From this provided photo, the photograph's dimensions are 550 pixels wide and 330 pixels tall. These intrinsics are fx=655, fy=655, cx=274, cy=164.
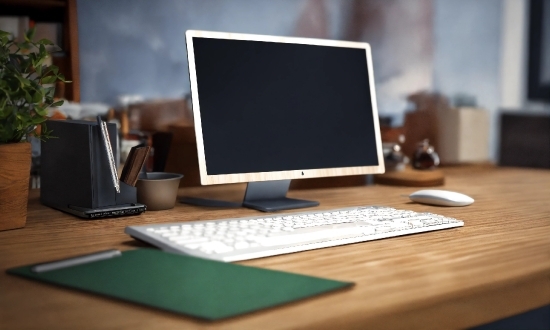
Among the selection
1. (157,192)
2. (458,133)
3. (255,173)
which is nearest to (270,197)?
(255,173)

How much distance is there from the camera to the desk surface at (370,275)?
2.34ft

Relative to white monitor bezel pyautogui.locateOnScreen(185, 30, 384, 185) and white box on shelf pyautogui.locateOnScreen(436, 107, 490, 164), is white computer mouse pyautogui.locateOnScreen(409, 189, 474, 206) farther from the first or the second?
white box on shelf pyautogui.locateOnScreen(436, 107, 490, 164)

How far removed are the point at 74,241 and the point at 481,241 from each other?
2.32 ft

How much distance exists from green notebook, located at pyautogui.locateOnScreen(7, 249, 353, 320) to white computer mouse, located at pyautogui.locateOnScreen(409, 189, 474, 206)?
790 mm

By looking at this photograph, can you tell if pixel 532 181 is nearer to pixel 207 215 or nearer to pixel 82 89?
pixel 207 215

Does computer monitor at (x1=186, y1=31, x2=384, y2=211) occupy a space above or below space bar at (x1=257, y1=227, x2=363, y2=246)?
above

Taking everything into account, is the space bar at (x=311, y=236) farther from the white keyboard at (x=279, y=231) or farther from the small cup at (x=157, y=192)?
the small cup at (x=157, y=192)

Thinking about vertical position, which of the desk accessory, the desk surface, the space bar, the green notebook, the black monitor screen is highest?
the black monitor screen

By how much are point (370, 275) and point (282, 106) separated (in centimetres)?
73

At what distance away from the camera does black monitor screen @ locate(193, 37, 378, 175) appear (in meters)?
1.45

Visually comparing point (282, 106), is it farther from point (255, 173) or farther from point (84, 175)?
point (84, 175)

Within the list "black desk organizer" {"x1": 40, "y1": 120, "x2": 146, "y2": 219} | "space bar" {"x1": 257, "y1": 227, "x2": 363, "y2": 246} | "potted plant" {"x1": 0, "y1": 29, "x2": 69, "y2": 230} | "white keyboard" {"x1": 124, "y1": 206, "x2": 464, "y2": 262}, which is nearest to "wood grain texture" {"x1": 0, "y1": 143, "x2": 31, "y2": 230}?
"potted plant" {"x1": 0, "y1": 29, "x2": 69, "y2": 230}

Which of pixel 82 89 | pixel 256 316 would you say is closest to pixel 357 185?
pixel 82 89

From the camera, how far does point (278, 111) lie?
61.1 inches
